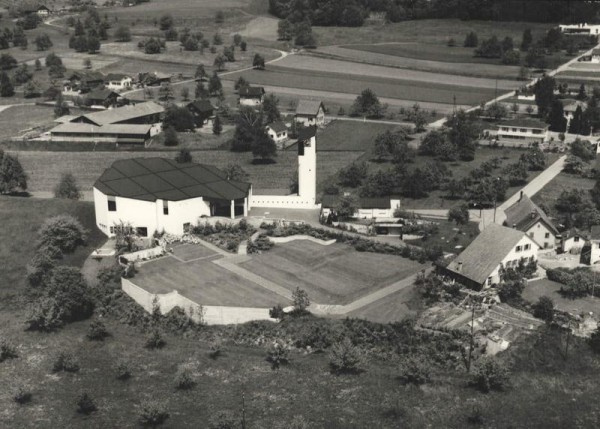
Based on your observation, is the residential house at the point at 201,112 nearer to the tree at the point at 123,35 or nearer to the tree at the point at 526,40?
the tree at the point at 123,35

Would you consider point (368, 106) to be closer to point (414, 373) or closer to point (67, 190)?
point (67, 190)

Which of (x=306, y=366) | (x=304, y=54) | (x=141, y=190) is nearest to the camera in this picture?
(x=306, y=366)

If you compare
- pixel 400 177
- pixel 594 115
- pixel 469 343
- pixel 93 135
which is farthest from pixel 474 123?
pixel 469 343

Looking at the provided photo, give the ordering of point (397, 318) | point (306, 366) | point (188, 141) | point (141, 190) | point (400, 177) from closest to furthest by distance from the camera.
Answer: point (306, 366) → point (397, 318) → point (141, 190) → point (400, 177) → point (188, 141)

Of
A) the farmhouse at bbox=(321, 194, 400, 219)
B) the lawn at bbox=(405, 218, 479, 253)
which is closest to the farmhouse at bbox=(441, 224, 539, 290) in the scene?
the lawn at bbox=(405, 218, 479, 253)

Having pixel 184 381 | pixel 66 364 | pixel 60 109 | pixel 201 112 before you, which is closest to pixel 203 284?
pixel 66 364

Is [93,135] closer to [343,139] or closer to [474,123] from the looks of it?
[343,139]

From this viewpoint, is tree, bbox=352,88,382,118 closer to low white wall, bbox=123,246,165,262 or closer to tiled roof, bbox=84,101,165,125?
→ tiled roof, bbox=84,101,165,125
